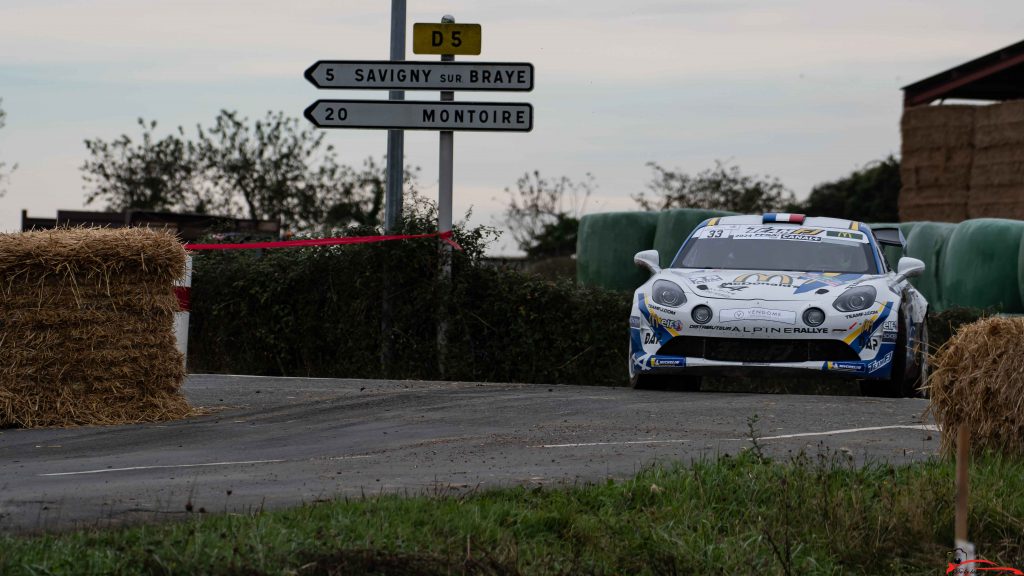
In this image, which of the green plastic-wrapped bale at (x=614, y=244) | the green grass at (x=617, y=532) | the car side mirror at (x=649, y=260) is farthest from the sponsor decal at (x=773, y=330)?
the green plastic-wrapped bale at (x=614, y=244)

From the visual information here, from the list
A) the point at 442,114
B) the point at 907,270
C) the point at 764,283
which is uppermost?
the point at 442,114

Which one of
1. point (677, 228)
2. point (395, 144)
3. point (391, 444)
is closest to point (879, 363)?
point (391, 444)

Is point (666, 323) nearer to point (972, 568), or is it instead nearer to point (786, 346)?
point (786, 346)

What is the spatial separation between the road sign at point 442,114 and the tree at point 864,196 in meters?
35.9

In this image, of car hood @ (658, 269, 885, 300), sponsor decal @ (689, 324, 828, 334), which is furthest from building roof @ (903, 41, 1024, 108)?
sponsor decal @ (689, 324, 828, 334)

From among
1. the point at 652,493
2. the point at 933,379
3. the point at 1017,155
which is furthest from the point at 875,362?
the point at 1017,155

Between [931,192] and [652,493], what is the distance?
23328 mm

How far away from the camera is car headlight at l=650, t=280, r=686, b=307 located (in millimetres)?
11422

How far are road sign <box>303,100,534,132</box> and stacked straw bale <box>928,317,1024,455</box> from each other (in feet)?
27.1

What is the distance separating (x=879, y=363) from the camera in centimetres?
1121

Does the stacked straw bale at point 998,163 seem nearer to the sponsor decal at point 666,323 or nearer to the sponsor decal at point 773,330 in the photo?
the sponsor decal at point 773,330

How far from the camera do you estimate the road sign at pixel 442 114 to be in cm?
1510

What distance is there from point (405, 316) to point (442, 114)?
225 centimetres

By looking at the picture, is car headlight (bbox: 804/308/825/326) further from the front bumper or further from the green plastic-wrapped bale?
the green plastic-wrapped bale
